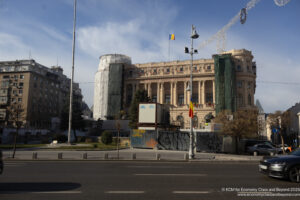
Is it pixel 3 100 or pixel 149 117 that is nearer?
pixel 149 117

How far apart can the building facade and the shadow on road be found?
6838 cm

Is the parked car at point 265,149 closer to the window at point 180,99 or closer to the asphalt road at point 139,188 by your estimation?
the asphalt road at point 139,188

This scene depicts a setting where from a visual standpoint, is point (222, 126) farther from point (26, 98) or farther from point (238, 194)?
point (26, 98)

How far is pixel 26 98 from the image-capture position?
258ft

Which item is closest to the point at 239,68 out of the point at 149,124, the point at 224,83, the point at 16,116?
the point at 224,83

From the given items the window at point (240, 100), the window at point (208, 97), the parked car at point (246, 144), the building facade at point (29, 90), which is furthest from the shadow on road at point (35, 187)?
the building facade at point (29, 90)

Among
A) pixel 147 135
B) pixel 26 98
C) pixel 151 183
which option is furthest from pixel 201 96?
pixel 151 183

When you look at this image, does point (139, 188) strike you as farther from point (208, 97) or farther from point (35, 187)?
point (208, 97)

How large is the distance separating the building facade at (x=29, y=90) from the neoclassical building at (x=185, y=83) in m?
16.1

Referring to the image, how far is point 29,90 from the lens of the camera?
79.9 meters

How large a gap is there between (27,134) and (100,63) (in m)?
34.0

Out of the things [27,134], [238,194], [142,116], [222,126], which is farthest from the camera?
[27,134]

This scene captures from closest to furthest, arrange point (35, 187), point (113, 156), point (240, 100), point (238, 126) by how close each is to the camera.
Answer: point (35, 187) → point (113, 156) → point (238, 126) → point (240, 100)

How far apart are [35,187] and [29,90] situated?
8109 centimetres
